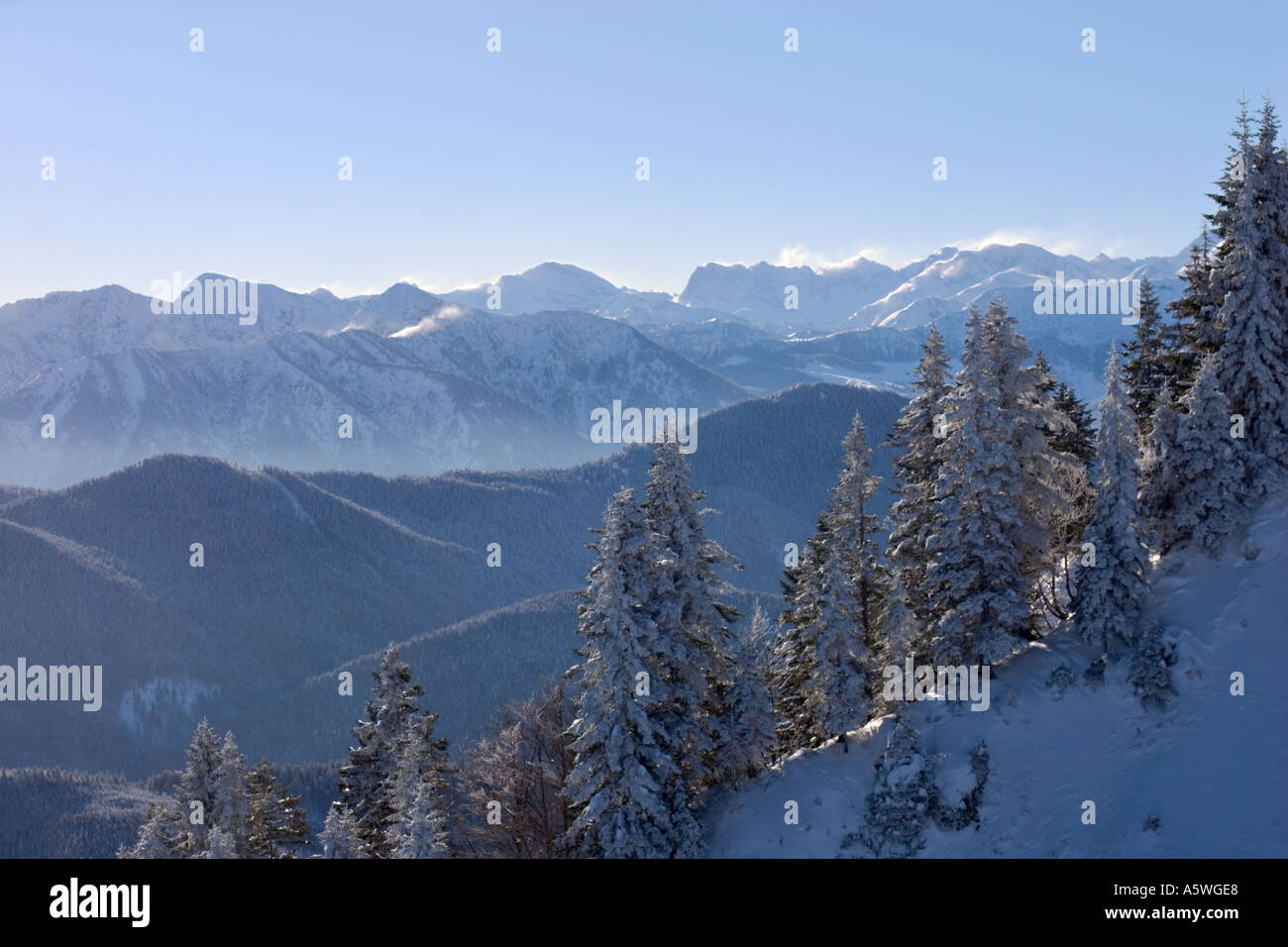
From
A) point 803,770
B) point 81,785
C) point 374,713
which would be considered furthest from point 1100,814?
point 81,785

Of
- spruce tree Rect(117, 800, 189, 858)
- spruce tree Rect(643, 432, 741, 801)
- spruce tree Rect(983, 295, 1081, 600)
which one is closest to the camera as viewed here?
spruce tree Rect(643, 432, 741, 801)

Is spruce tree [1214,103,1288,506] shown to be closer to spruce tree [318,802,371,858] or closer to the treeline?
the treeline

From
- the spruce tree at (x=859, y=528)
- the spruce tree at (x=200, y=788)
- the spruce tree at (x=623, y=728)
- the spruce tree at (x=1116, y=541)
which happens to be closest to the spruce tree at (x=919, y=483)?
the spruce tree at (x=859, y=528)

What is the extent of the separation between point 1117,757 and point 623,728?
17.0m

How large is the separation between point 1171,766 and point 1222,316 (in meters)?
18.7

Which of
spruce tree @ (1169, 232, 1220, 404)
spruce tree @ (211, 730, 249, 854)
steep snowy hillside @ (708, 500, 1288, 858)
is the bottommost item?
spruce tree @ (211, 730, 249, 854)

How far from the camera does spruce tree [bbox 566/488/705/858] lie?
3008 cm

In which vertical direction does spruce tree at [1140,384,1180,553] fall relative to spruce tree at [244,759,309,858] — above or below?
above

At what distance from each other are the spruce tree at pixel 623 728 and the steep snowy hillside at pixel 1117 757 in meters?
3.75

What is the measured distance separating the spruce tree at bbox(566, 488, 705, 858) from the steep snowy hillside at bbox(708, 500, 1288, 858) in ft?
12.3

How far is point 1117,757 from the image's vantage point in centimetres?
2972

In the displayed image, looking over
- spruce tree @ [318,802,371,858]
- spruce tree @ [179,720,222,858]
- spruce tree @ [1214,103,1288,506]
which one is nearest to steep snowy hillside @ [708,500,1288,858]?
spruce tree @ [1214,103,1288,506]

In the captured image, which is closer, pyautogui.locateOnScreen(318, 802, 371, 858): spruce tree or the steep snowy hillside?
the steep snowy hillside
